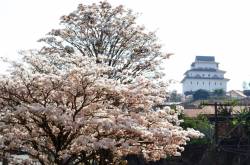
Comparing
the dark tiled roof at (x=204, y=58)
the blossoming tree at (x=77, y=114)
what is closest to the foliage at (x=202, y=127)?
the blossoming tree at (x=77, y=114)

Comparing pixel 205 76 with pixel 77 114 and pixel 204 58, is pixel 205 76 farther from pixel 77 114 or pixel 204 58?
pixel 77 114

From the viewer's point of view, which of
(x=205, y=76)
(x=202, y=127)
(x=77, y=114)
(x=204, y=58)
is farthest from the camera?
(x=204, y=58)

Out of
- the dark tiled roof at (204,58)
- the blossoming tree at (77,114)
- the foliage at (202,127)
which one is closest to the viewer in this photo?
the blossoming tree at (77,114)

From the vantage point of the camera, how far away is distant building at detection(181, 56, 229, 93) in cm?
15312

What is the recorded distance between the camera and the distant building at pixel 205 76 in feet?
502

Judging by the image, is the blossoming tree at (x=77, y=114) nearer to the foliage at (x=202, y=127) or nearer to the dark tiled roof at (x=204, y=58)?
the foliage at (x=202, y=127)

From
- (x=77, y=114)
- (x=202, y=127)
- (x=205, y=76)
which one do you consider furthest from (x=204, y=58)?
(x=77, y=114)

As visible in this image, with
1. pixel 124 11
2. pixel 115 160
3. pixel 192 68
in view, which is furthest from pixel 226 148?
pixel 192 68

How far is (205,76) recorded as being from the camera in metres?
155

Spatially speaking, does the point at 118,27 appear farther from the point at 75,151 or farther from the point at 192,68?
the point at 192,68

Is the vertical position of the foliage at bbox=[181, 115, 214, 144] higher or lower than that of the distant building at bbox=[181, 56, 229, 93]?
lower

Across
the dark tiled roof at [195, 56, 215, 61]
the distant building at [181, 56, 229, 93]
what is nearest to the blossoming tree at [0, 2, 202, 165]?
the distant building at [181, 56, 229, 93]

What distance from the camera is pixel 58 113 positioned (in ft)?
35.6

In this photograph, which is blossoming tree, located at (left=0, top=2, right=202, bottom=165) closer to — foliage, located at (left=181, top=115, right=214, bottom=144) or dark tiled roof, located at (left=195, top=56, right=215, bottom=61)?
foliage, located at (left=181, top=115, right=214, bottom=144)
